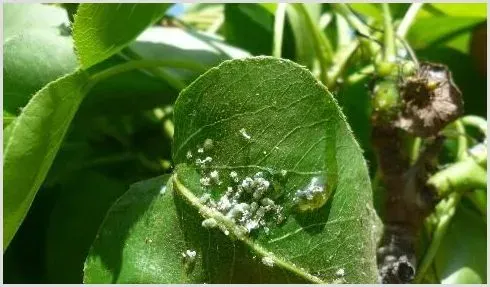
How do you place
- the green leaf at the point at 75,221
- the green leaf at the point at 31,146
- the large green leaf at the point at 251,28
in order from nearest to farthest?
1. the green leaf at the point at 31,146
2. the green leaf at the point at 75,221
3. the large green leaf at the point at 251,28

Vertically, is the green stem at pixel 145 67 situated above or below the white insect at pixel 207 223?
above

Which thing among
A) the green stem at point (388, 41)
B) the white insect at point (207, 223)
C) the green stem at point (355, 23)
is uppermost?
the green stem at point (388, 41)

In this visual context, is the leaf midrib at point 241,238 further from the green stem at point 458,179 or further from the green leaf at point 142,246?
the green stem at point 458,179

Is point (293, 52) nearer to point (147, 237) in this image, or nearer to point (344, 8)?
point (344, 8)

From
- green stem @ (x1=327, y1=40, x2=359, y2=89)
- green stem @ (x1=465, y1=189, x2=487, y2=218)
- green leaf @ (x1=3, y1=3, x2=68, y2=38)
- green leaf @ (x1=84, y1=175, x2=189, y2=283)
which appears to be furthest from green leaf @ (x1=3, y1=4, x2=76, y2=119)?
green stem @ (x1=465, y1=189, x2=487, y2=218)

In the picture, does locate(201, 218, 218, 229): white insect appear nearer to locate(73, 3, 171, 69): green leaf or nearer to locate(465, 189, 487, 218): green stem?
locate(73, 3, 171, 69): green leaf

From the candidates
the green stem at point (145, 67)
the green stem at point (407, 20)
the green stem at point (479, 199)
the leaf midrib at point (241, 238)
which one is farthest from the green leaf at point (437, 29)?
the leaf midrib at point (241, 238)

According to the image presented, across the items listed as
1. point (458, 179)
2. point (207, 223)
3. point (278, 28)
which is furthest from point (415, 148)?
point (207, 223)

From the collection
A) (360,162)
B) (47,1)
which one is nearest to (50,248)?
(47,1)
